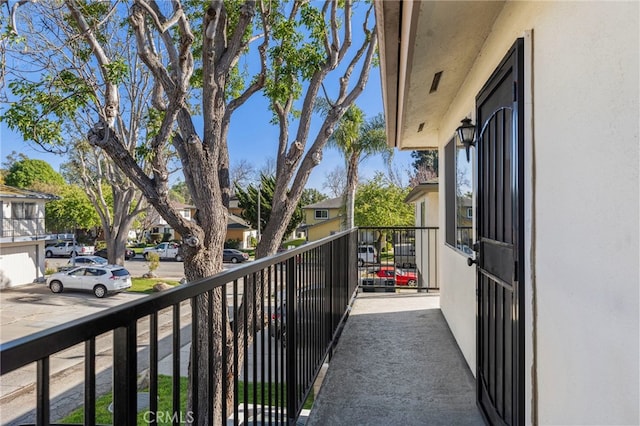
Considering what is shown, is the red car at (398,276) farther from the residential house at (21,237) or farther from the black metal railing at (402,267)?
the residential house at (21,237)

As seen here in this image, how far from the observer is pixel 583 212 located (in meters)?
1.34

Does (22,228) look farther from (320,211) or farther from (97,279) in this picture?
(320,211)

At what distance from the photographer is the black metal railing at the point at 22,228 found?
18.1 metres

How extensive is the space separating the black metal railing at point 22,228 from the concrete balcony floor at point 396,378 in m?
19.9

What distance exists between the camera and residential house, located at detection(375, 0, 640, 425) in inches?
44.8

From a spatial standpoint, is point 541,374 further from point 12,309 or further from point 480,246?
point 12,309

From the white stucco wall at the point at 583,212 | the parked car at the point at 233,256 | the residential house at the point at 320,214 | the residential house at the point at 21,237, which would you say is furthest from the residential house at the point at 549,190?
the residential house at the point at 320,214

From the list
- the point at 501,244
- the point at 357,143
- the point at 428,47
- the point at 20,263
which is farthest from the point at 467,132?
the point at 20,263

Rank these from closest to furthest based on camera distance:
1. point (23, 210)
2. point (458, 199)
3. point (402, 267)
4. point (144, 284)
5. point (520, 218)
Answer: point (520, 218), point (458, 199), point (402, 267), point (144, 284), point (23, 210)

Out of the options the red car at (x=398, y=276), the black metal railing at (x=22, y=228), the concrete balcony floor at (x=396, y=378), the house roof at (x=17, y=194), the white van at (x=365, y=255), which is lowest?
the red car at (x=398, y=276)

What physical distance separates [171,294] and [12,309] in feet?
57.5

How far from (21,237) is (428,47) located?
2210 centimetres

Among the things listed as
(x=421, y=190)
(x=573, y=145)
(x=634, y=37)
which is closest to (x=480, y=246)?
(x=573, y=145)

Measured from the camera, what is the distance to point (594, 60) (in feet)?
4.23
